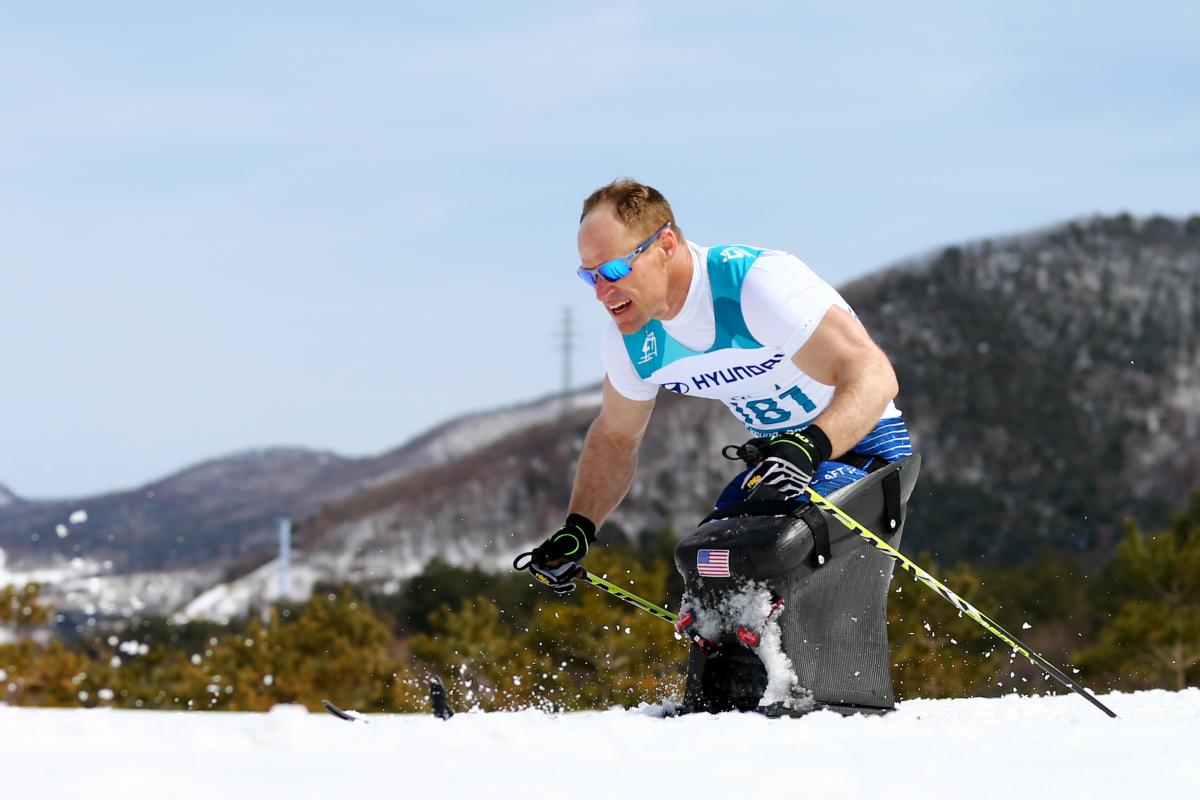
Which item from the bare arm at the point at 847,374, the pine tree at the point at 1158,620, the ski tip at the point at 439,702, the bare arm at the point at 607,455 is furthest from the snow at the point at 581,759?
the pine tree at the point at 1158,620

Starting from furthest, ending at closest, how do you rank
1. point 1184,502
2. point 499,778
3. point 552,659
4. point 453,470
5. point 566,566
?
point 453,470, point 1184,502, point 552,659, point 566,566, point 499,778

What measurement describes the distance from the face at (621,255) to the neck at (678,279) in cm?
2

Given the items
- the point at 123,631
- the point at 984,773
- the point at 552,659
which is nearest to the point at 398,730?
the point at 984,773

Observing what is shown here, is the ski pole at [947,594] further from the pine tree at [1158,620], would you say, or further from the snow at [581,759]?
the pine tree at [1158,620]

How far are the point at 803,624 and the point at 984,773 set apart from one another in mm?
1455

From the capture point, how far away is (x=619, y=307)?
4723 mm

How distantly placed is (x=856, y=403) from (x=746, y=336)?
1.57 feet

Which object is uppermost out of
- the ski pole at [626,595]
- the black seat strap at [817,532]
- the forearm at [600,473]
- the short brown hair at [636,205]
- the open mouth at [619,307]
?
the short brown hair at [636,205]

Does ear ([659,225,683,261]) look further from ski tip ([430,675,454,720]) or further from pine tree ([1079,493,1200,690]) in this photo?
pine tree ([1079,493,1200,690])

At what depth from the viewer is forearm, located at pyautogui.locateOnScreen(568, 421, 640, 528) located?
536 cm

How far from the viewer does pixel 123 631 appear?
7500 centimetres

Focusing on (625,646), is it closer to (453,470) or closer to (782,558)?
(782,558)

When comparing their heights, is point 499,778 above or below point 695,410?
above

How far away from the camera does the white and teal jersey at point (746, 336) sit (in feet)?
14.8
